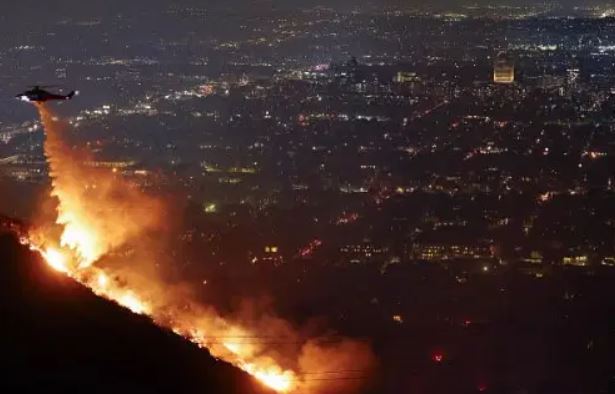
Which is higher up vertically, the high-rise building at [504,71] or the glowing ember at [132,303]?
the glowing ember at [132,303]

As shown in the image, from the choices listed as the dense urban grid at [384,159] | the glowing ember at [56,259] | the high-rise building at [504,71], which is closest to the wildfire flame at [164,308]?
the glowing ember at [56,259]

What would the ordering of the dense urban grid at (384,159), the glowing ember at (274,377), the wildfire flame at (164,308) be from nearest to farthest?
the glowing ember at (274,377), the wildfire flame at (164,308), the dense urban grid at (384,159)

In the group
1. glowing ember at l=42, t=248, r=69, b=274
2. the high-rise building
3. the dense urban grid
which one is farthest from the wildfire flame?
the high-rise building

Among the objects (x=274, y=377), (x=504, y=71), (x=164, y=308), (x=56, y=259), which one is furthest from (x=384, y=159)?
(x=56, y=259)

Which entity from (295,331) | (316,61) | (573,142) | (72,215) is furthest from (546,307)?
(316,61)

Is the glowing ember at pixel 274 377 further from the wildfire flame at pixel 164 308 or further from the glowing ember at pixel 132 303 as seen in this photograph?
the glowing ember at pixel 132 303

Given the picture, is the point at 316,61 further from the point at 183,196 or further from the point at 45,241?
the point at 45,241

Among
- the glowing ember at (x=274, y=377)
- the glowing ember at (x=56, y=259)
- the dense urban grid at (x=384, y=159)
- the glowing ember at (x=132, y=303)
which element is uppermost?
the glowing ember at (x=56, y=259)
